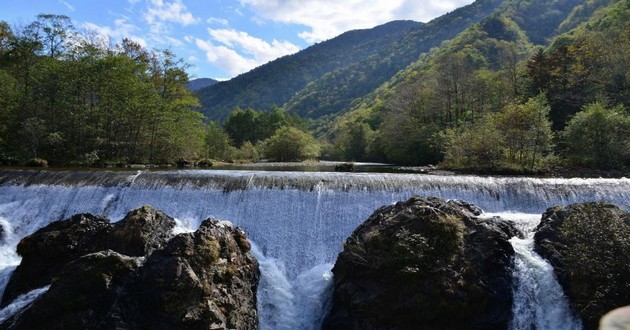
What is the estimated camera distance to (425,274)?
10.6 metres

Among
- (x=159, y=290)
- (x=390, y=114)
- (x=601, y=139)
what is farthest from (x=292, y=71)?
(x=159, y=290)

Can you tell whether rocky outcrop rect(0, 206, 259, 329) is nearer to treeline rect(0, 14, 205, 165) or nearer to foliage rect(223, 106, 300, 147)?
treeline rect(0, 14, 205, 165)

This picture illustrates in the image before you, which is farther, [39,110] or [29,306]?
[39,110]

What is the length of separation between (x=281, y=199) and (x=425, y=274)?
292 inches

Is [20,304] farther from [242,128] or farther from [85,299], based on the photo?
[242,128]

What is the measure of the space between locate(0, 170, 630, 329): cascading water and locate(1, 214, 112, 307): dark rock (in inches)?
56.4

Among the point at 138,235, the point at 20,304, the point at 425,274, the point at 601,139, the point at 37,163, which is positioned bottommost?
the point at 20,304

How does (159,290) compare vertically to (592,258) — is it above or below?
below

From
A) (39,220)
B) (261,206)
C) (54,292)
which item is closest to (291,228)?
(261,206)

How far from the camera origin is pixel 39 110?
29891 mm

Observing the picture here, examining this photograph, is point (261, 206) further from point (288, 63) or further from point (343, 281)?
point (288, 63)

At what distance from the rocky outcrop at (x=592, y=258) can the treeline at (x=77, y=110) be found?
27290 mm

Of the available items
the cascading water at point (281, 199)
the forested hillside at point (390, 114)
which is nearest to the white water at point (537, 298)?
the cascading water at point (281, 199)

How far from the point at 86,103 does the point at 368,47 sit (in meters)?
152
